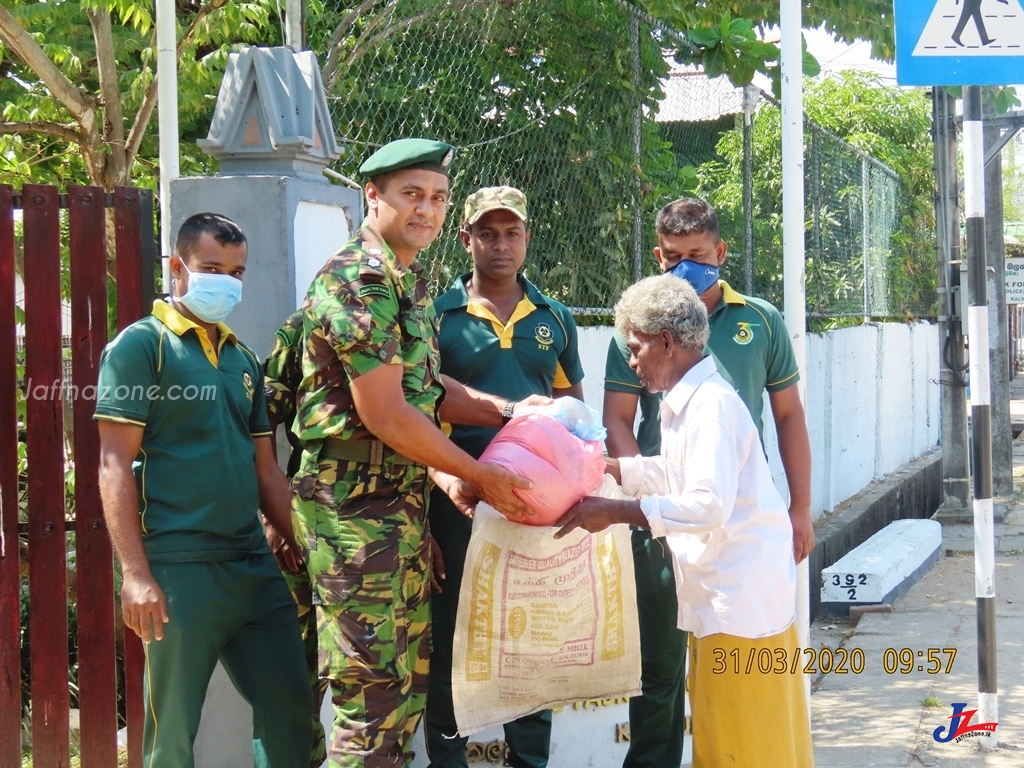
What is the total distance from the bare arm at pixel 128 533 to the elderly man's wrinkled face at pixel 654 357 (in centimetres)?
135

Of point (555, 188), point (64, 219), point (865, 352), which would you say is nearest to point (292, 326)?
point (555, 188)

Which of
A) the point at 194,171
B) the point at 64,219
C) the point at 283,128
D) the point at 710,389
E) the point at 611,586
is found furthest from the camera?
the point at 194,171

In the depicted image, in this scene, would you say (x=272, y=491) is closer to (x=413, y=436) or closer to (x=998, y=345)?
(x=413, y=436)

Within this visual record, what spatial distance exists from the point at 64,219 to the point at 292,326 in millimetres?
3974

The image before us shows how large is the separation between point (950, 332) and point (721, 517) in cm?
771

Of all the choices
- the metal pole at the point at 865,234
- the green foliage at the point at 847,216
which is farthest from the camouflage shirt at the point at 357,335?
the metal pole at the point at 865,234

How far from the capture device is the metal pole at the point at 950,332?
32.1ft

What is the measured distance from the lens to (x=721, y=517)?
9.32ft

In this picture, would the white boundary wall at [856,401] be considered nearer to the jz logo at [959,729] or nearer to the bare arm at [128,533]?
the jz logo at [959,729]

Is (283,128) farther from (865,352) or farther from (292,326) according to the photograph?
(865,352)

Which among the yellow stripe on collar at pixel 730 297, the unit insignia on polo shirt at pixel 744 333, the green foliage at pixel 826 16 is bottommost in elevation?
the unit insignia on polo shirt at pixel 744 333

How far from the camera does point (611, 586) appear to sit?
3.34 metres

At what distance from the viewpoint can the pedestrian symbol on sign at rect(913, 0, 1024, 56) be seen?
4.05 metres

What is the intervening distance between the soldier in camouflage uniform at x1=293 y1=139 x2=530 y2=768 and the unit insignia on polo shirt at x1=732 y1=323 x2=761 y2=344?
3.57 ft
